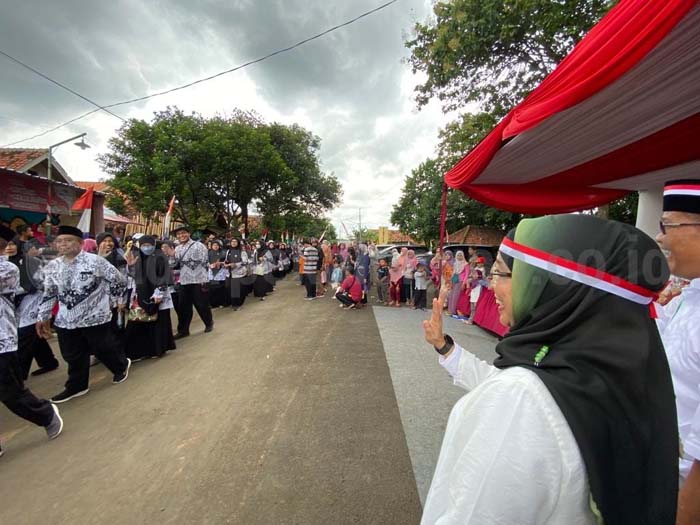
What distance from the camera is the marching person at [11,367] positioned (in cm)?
256

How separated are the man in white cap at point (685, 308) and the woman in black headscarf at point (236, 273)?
806 cm

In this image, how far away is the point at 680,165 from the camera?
279cm

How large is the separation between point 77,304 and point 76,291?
14 centimetres

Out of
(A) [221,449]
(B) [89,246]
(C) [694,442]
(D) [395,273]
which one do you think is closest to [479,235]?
(D) [395,273]

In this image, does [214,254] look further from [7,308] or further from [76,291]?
[7,308]

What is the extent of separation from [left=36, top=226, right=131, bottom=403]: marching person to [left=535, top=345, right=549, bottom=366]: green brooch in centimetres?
408

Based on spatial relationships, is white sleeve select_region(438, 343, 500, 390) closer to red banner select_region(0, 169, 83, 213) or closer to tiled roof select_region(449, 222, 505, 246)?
red banner select_region(0, 169, 83, 213)

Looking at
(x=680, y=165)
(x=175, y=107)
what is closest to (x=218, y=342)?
(x=680, y=165)

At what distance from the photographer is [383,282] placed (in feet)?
30.7

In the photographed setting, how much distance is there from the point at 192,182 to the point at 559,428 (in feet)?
56.7

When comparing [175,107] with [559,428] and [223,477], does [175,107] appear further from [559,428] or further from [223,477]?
[559,428]

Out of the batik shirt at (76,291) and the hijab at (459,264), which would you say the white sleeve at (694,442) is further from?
the hijab at (459,264)

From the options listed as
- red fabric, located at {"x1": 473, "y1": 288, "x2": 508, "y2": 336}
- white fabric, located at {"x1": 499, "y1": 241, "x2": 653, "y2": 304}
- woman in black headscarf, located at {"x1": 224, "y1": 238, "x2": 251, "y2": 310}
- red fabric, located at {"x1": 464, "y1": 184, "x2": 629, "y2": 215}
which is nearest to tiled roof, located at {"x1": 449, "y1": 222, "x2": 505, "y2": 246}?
red fabric, located at {"x1": 473, "y1": 288, "x2": 508, "y2": 336}

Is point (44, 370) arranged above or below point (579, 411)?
below
